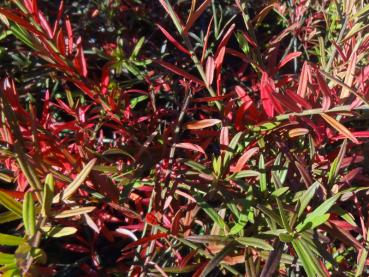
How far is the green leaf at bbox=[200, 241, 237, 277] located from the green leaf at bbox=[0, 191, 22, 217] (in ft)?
→ 0.90

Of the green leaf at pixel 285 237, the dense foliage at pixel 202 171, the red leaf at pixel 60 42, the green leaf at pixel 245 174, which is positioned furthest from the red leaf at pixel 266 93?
the red leaf at pixel 60 42

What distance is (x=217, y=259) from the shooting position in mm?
651

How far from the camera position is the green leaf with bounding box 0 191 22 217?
1.97 feet

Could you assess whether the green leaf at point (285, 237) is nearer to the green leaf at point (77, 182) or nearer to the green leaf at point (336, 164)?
the green leaf at point (336, 164)

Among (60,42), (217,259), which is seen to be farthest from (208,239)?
(60,42)

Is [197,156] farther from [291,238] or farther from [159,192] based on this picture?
[291,238]

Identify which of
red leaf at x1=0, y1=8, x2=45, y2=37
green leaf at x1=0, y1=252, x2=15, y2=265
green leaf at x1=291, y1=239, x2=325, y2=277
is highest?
red leaf at x1=0, y1=8, x2=45, y2=37

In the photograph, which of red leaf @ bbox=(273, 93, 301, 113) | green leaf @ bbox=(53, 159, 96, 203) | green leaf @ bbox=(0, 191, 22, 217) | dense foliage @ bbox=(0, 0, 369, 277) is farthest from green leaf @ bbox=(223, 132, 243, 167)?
green leaf @ bbox=(0, 191, 22, 217)

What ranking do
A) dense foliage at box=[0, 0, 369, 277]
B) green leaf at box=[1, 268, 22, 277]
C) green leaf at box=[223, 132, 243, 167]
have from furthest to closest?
green leaf at box=[223, 132, 243, 167], dense foliage at box=[0, 0, 369, 277], green leaf at box=[1, 268, 22, 277]

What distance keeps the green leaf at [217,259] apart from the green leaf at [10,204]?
0.90 ft

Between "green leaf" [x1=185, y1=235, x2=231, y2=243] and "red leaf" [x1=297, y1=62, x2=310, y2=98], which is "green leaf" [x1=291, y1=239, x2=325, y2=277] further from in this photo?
"red leaf" [x1=297, y1=62, x2=310, y2=98]

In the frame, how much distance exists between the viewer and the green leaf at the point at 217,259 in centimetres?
63

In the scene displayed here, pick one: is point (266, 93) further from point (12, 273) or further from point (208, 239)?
point (12, 273)

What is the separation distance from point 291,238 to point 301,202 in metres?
0.07
